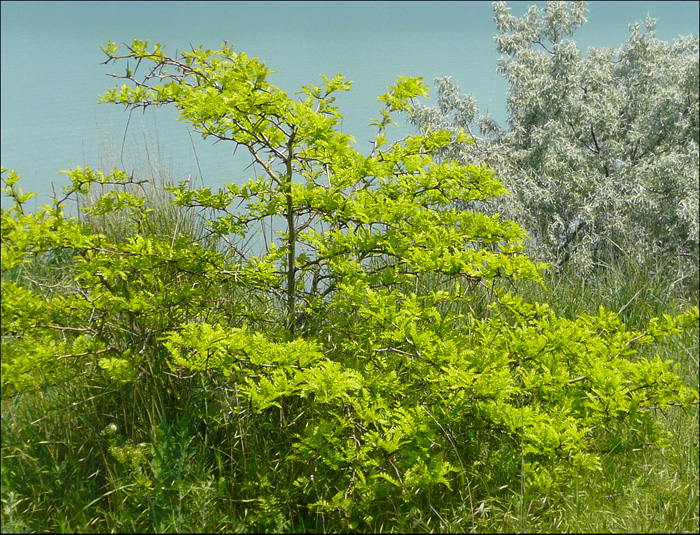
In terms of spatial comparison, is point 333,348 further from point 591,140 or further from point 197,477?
point 591,140

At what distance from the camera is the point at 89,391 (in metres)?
3.03

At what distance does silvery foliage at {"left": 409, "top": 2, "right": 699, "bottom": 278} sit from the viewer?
6.26m

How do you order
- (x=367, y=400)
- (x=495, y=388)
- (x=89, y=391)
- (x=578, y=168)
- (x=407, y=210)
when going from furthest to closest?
(x=578, y=168), (x=89, y=391), (x=407, y=210), (x=367, y=400), (x=495, y=388)

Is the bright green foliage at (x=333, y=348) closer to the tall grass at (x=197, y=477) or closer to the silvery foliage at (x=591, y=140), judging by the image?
the tall grass at (x=197, y=477)

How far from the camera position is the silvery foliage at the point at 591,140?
20.5 feet

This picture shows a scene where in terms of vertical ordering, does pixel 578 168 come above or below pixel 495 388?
above

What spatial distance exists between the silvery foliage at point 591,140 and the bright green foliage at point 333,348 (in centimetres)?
346

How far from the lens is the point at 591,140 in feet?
23.3

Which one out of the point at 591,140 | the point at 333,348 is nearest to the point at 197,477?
the point at 333,348

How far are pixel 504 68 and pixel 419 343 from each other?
5362mm

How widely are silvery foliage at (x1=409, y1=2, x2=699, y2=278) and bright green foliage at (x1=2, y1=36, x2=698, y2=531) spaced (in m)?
3.46

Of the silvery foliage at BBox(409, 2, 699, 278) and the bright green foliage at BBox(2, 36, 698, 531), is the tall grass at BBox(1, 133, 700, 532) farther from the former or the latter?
the silvery foliage at BBox(409, 2, 699, 278)

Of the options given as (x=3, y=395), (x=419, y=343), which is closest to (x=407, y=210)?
(x=419, y=343)

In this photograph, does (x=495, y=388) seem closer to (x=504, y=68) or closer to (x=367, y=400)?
(x=367, y=400)
